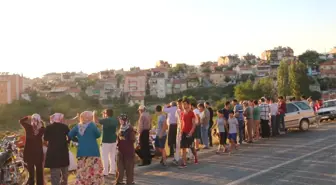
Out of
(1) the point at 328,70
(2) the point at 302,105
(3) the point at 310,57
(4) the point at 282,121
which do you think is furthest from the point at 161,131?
(3) the point at 310,57

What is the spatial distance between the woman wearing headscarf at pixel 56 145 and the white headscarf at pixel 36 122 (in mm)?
497

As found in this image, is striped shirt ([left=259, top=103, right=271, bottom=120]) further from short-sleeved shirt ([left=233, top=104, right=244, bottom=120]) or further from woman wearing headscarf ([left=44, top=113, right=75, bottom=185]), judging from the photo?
woman wearing headscarf ([left=44, top=113, right=75, bottom=185])

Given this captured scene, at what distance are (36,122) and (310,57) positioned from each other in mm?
155790

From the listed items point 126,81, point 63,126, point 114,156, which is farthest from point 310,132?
point 126,81

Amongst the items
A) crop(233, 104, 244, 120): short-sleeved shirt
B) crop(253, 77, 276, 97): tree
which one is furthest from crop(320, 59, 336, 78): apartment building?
crop(233, 104, 244, 120): short-sleeved shirt

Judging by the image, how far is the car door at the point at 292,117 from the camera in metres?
20.3

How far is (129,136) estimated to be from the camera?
31.5 ft

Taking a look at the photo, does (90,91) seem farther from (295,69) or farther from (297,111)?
(297,111)

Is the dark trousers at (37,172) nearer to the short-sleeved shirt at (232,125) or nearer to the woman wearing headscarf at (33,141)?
the woman wearing headscarf at (33,141)

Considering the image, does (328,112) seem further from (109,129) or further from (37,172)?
(37,172)

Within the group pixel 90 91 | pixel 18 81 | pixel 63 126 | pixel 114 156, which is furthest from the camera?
pixel 90 91

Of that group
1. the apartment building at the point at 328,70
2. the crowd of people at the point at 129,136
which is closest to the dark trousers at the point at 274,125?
the crowd of people at the point at 129,136

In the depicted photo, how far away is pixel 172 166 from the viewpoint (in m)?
11.6

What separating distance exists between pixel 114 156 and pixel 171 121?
216cm
